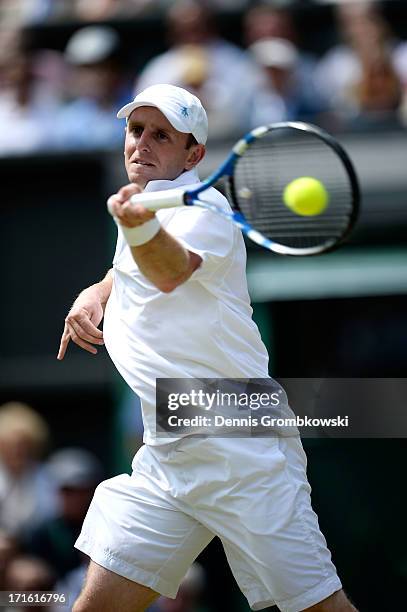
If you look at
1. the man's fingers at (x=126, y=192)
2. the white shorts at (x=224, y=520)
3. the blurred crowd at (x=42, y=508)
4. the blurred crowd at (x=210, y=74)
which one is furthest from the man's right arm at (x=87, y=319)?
the blurred crowd at (x=210, y=74)

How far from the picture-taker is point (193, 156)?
174 inches

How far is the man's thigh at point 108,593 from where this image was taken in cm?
426

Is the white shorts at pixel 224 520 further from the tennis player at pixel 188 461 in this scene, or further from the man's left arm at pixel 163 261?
the man's left arm at pixel 163 261

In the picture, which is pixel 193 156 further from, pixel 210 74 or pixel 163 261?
pixel 210 74

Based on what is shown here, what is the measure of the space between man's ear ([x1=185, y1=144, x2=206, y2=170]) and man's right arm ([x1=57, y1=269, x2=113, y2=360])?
1.81 ft

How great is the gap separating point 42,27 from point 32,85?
0.69m

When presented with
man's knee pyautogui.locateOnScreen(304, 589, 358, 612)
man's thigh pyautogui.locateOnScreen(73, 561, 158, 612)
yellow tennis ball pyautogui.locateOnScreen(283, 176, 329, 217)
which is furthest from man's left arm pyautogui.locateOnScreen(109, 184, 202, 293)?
man's knee pyautogui.locateOnScreen(304, 589, 358, 612)

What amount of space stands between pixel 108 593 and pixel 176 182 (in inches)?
51.6

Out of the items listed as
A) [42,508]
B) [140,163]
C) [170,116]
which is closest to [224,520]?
[140,163]

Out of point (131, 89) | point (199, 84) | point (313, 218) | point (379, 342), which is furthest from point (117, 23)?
point (313, 218)

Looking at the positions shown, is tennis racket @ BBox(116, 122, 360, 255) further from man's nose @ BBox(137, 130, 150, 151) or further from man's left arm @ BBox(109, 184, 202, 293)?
man's nose @ BBox(137, 130, 150, 151)

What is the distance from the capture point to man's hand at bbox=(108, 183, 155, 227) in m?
3.86

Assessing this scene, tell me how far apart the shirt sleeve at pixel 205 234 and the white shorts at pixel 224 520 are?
1.85ft

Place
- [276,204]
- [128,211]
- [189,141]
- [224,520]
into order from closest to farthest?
[128,211] < [224,520] < [189,141] < [276,204]
